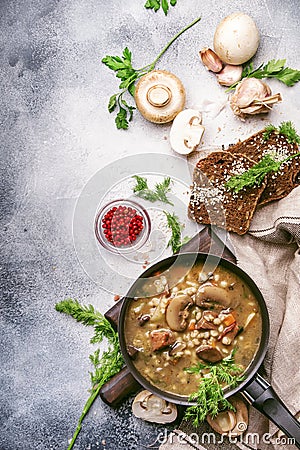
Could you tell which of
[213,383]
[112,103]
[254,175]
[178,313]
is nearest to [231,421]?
[213,383]

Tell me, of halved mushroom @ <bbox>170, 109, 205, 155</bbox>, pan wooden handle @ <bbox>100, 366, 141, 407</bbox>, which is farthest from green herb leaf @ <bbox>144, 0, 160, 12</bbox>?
pan wooden handle @ <bbox>100, 366, 141, 407</bbox>

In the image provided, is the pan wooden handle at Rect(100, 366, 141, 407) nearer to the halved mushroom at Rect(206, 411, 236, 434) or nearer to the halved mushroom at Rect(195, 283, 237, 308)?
the halved mushroom at Rect(206, 411, 236, 434)

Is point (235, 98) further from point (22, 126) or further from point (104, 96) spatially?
point (22, 126)

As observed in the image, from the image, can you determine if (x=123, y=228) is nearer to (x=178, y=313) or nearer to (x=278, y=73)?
(x=178, y=313)

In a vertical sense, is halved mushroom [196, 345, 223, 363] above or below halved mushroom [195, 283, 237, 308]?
below

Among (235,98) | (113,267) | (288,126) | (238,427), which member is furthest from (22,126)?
(238,427)
